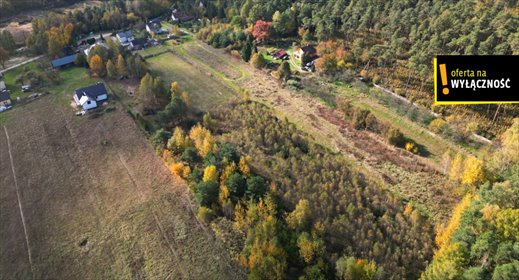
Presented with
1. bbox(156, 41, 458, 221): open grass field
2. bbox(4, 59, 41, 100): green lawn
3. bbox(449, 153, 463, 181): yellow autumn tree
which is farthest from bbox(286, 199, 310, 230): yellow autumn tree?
bbox(4, 59, 41, 100): green lawn

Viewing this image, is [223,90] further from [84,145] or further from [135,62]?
[84,145]

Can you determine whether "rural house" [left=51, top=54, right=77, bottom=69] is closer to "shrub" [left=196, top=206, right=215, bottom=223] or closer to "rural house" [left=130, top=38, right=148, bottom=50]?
"rural house" [left=130, top=38, right=148, bottom=50]

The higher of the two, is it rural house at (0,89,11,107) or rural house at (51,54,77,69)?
rural house at (51,54,77,69)

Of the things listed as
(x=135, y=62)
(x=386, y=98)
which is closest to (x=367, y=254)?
(x=386, y=98)

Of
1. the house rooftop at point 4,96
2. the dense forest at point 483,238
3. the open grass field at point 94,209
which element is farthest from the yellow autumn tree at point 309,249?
the house rooftop at point 4,96

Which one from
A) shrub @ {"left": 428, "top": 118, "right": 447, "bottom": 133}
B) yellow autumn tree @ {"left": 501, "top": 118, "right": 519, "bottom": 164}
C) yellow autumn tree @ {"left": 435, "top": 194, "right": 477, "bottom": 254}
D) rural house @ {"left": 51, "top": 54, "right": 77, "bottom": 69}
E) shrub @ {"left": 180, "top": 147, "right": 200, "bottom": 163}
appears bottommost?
rural house @ {"left": 51, "top": 54, "right": 77, "bottom": 69}

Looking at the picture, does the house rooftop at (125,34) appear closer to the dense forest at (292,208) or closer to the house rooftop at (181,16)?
the house rooftop at (181,16)

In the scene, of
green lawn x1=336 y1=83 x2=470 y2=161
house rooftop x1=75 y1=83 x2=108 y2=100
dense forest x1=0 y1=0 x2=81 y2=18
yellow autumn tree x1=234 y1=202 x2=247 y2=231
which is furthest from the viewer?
dense forest x1=0 y1=0 x2=81 y2=18
